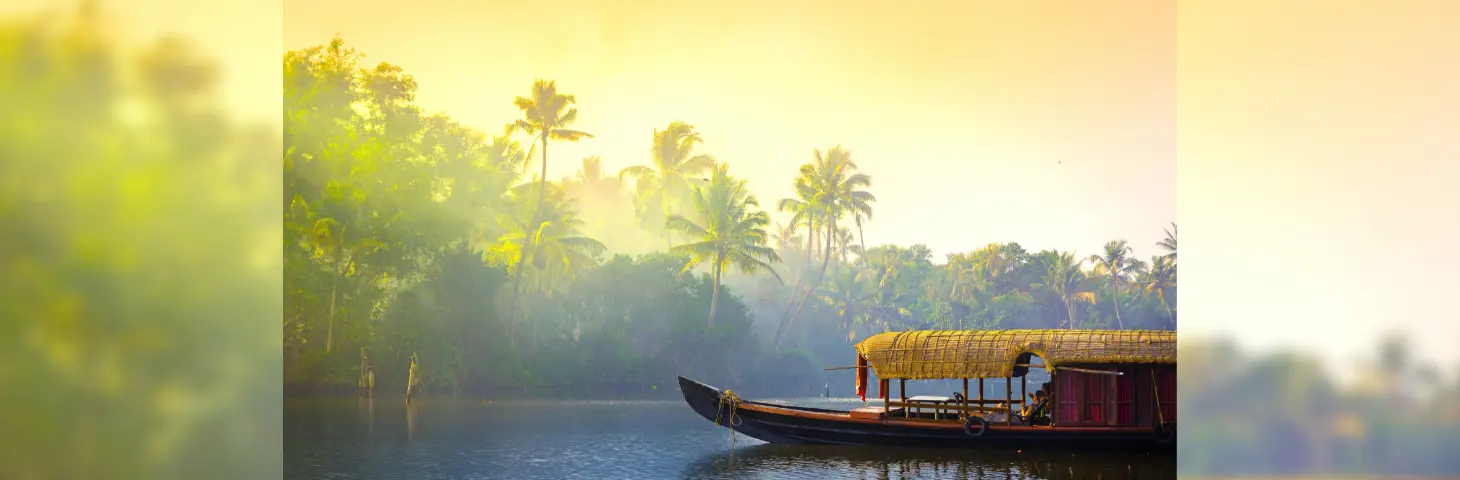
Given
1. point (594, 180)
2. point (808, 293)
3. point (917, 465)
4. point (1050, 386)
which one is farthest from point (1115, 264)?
point (917, 465)

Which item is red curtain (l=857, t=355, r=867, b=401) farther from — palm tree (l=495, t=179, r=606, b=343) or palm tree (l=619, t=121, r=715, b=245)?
palm tree (l=619, t=121, r=715, b=245)

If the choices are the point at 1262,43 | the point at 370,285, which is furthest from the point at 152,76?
the point at 370,285

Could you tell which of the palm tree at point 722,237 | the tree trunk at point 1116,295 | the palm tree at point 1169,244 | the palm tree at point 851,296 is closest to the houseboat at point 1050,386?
the palm tree at point 722,237

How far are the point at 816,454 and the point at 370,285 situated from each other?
14.7 meters

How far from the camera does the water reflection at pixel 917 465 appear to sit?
13391 mm

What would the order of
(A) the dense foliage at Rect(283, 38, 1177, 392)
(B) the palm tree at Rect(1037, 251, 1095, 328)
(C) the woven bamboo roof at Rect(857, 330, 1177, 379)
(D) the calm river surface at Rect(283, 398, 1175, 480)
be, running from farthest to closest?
(B) the palm tree at Rect(1037, 251, 1095, 328), (A) the dense foliage at Rect(283, 38, 1177, 392), (C) the woven bamboo roof at Rect(857, 330, 1177, 379), (D) the calm river surface at Rect(283, 398, 1175, 480)

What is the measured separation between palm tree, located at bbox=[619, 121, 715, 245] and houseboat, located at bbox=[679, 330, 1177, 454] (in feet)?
82.9

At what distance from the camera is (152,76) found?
14.6ft

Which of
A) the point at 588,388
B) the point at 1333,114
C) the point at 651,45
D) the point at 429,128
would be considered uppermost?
the point at 651,45

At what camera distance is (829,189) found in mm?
39125

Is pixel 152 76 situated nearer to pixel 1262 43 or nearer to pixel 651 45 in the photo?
pixel 1262 43

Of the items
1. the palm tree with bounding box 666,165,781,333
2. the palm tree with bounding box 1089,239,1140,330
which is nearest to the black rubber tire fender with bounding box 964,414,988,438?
the palm tree with bounding box 666,165,781,333

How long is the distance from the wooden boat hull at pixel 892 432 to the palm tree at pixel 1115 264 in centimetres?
2478

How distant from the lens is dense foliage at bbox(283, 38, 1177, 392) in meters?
26.9
